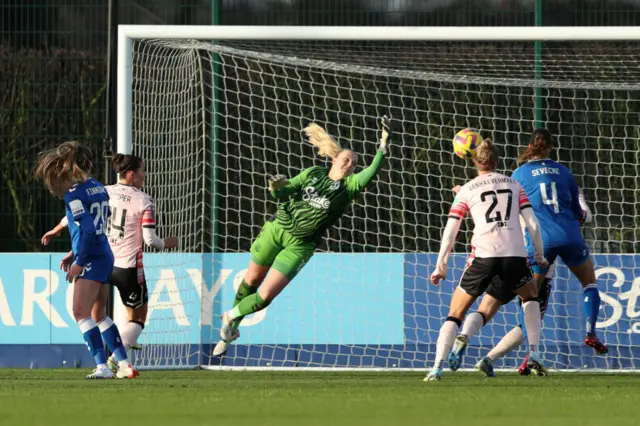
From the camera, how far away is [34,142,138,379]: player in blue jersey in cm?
876

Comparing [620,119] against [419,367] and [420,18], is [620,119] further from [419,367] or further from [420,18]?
[419,367]

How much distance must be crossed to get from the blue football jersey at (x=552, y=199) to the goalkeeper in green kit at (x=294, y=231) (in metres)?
1.26

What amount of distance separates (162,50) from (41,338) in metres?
2.89

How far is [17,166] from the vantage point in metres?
14.5

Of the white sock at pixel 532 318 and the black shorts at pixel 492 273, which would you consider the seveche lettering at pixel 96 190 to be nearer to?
the black shorts at pixel 492 273

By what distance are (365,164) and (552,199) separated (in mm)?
3638

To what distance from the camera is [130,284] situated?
10.0 meters

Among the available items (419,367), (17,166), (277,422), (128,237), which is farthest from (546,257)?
(17,166)

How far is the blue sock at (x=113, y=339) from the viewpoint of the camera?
30.5 ft

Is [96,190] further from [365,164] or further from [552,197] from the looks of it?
[365,164]

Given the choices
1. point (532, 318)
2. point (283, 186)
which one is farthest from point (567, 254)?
point (283, 186)

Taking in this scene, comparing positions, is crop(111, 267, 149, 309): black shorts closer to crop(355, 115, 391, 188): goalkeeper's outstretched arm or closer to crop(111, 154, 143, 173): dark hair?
crop(111, 154, 143, 173): dark hair

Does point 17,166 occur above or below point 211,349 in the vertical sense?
above

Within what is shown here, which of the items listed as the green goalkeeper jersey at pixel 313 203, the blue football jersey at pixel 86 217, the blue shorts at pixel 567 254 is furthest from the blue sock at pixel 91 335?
the blue shorts at pixel 567 254
